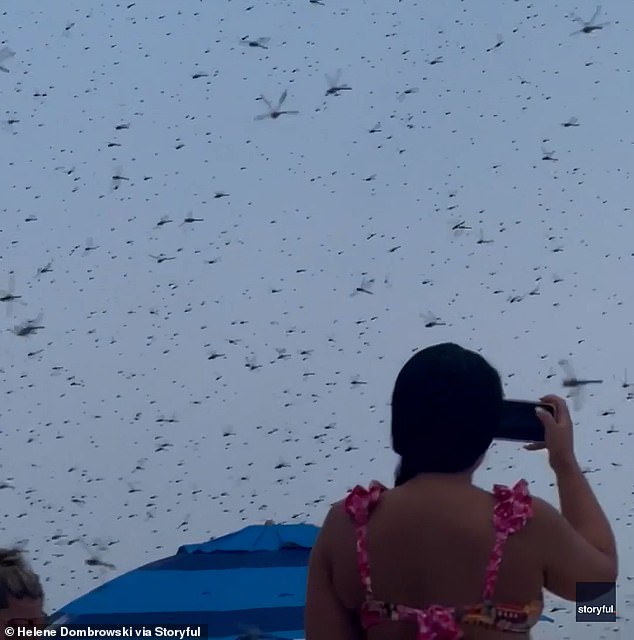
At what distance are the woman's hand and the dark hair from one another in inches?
Result: 3.1

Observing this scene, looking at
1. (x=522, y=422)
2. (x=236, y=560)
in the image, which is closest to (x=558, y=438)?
(x=522, y=422)

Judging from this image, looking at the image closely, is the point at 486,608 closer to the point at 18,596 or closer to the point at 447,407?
the point at 447,407

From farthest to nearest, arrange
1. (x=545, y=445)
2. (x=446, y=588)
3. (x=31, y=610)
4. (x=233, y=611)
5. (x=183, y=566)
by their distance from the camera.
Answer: (x=183, y=566)
(x=233, y=611)
(x=31, y=610)
(x=545, y=445)
(x=446, y=588)

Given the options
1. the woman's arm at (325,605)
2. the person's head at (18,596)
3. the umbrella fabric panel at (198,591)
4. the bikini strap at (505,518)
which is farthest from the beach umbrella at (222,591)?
the bikini strap at (505,518)

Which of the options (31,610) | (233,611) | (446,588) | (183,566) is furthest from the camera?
(183,566)

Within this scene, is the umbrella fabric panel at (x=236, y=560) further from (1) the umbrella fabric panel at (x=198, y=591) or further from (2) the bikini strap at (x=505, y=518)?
(2) the bikini strap at (x=505, y=518)

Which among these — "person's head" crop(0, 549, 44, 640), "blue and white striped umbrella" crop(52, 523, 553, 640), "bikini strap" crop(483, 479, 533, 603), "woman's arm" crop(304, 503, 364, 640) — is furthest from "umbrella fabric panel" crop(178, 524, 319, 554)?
"bikini strap" crop(483, 479, 533, 603)

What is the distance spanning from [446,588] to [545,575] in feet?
0.37

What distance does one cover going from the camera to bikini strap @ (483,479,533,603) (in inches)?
39.1

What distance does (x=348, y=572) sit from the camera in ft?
3.44

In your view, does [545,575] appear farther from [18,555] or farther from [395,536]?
[18,555]

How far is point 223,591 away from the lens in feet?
7.95

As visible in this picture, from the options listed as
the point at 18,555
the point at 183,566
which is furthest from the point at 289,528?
the point at 18,555

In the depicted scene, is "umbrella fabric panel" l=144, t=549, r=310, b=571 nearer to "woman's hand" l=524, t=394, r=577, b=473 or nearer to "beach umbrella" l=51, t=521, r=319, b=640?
"beach umbrella" l=51, t=521, r=319, b=640
